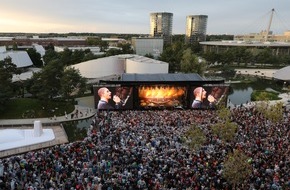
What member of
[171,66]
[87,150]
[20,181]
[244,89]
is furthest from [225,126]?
[171,66]

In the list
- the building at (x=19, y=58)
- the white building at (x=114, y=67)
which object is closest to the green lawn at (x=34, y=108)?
the white building at (x=114, y=67)

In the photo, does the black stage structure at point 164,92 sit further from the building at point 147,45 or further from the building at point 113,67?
the building at point 147,45

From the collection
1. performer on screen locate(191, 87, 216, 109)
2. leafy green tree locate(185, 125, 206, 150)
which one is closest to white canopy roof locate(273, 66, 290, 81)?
performer on screen locate(191, 87, 216, 109)

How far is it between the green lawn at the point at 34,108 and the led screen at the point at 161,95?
8.68 meters

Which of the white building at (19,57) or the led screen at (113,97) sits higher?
the white building at (19,57)

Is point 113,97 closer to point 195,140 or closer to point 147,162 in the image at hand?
point 195,140

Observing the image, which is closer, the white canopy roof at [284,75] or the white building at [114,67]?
the white building at [114,67]

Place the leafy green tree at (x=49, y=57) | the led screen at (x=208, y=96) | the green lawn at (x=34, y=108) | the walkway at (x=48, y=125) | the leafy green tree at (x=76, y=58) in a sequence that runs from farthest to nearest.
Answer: the leafy green tree at (x=76, y=58) → the leafy green tree at (x=49, y=57) → the led screen at (x=208, y=96) → the green lawn at (x=34, y=108) → the walkway at (x=48, y=125)

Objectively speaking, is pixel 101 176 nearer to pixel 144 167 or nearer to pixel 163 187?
pixel 144 167

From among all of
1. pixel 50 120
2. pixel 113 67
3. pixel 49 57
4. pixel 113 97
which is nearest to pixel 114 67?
pixel 113 67

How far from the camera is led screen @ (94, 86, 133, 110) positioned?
30.4 metres

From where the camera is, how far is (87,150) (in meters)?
18.8

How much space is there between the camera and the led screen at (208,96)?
31.4 metres

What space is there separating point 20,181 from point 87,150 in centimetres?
456
